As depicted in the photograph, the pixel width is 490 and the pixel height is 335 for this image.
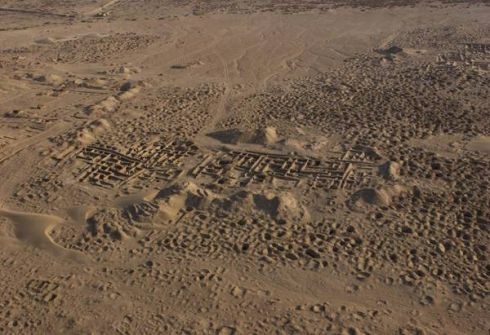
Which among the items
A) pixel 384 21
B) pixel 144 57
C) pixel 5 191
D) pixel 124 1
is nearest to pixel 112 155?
pixel 5 191

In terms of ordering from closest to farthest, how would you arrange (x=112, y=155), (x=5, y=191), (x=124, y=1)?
1. (x=5, y=191)
2. (x=112, y=155)
3. (x=124, y=1)

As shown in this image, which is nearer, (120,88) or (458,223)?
(458,223)

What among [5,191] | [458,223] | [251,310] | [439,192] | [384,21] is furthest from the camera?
[384,21]

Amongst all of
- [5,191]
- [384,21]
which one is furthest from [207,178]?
[384,21]

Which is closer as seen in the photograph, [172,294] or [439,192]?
[172,294]

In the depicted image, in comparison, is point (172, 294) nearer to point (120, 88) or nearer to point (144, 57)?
point (120, 88)

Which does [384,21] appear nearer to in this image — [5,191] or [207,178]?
[207,178]
